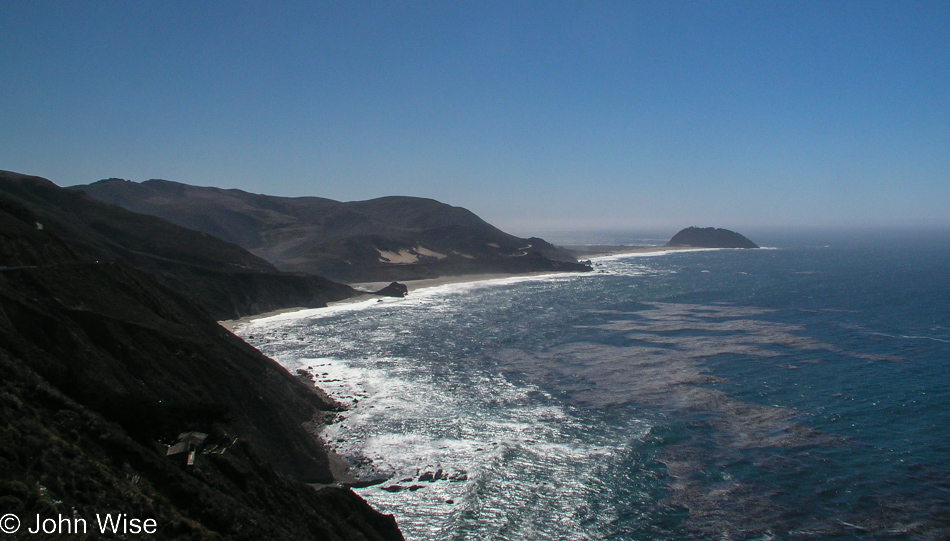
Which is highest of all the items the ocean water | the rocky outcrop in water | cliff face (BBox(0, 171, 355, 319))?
cliff face (BBox(0, 171, 355, 319))

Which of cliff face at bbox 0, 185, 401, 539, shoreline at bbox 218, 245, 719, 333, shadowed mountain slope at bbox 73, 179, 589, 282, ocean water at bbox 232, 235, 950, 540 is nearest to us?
cliff face at bbox 0, 185, 401, 539

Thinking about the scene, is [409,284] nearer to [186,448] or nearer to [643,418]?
[643,418]

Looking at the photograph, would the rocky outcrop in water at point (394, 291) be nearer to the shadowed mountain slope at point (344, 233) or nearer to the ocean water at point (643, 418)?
the ocean water at point (643, 418)

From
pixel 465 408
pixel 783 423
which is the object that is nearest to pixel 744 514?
pixel 783 423

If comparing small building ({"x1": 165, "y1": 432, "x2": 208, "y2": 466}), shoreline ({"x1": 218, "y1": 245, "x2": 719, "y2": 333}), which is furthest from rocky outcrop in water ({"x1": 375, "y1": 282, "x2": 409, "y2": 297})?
small building ({"x1": 165, "y1": 432, "x2": 208, "y2": 466})

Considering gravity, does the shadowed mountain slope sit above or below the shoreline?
above

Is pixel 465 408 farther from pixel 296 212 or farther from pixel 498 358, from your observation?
pixel 296 212

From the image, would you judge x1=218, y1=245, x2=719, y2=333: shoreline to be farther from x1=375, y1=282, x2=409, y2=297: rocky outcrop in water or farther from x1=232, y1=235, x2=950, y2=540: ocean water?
x1=232, y1=235, x2=950, y2=540: ocean water
